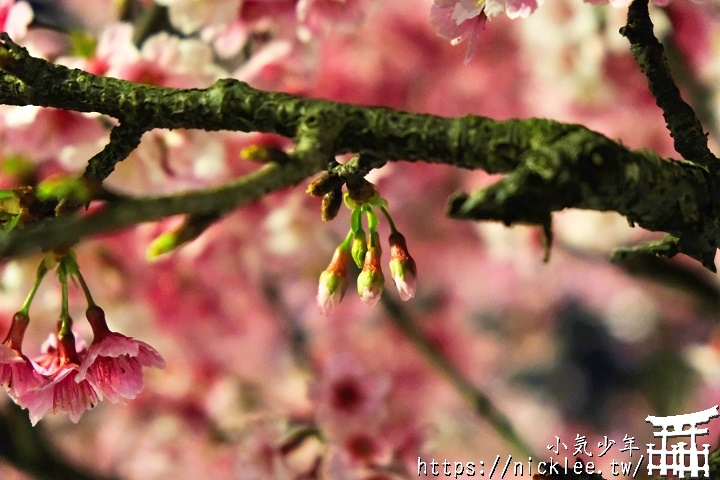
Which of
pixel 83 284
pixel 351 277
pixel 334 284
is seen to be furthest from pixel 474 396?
pixel 83 284

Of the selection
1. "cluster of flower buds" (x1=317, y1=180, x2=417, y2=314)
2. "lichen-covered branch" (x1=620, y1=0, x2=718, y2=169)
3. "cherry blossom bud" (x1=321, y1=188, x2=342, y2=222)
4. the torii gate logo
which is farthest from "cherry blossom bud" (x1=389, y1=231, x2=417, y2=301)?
the torii gate logo

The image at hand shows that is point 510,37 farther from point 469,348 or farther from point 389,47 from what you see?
point 469,348

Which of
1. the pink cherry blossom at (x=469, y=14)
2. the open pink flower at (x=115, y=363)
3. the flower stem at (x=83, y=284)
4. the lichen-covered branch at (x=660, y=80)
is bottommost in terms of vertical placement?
the open pink flower at (x=115, y=363)

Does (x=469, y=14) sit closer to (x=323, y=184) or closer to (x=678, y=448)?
(x=323, y=184)

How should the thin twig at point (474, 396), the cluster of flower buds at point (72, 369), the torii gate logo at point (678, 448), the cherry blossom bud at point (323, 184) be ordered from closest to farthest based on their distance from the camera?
1. the cherry blossom bud at point (323, 184)
2. the cluster of flower buds at point (72, 369)
3. the torii gate logo at point (678, 448)
4. the thin twig at point (474, 396)

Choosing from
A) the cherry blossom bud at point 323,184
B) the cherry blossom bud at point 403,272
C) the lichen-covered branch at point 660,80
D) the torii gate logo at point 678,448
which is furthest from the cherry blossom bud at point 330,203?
the torii gate logo at point 678,448

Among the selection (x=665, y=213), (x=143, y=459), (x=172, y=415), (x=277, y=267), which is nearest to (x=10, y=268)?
(x=277, y=267)

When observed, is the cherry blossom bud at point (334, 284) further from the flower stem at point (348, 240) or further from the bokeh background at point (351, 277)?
the bokeh background at point (351, 277)
